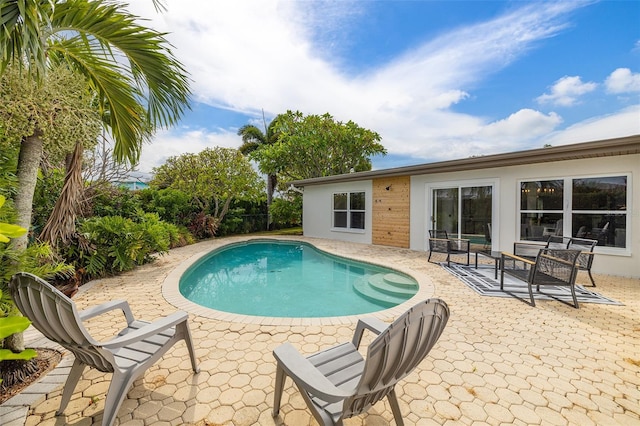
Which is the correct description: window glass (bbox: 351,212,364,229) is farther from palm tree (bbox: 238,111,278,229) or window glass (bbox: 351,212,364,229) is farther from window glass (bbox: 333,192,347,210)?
palm tree (bbox: 238,111,278,229)

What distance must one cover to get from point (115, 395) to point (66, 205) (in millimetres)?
4100

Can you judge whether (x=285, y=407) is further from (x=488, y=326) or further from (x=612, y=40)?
(x=612, y=40)

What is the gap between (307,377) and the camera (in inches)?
64.2

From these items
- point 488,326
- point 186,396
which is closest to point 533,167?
point 488,326

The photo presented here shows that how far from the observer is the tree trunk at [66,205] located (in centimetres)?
414

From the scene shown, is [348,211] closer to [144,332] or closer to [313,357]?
[313,357]

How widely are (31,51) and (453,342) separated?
185 inches

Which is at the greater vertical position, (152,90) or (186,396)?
(152,90)

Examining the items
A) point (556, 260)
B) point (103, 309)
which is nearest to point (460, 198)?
point (556, 260)

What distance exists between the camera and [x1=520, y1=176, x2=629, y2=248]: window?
621 cm

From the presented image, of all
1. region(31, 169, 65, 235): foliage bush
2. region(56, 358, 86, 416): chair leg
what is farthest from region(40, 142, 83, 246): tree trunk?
region(56, 358, 86, 416): chair leg

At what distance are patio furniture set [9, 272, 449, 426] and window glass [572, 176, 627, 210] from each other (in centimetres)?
741

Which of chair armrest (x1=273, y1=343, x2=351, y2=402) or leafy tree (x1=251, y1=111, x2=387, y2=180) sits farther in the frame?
leafy tree (x1=251, y1=111, x2=387, y2=180)

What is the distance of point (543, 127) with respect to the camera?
1565cm
